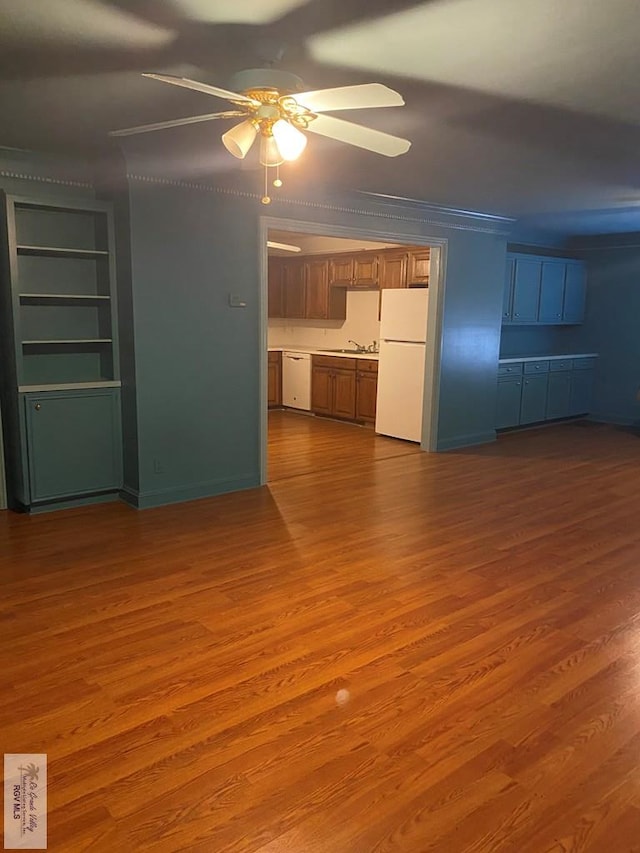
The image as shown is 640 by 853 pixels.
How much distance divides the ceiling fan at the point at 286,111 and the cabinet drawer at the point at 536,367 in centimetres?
537

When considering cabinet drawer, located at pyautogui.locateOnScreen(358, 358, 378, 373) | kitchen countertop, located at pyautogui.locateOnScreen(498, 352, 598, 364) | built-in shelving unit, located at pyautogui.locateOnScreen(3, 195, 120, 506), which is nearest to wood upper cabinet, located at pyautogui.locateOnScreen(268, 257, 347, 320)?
cabinet drawer, located at pyautogui.locateOnScreen(358, 358, 378, 373)

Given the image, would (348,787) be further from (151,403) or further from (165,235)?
(165,235)

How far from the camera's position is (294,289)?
9109mm

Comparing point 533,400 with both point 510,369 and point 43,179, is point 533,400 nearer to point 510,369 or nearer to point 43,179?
point 510,369

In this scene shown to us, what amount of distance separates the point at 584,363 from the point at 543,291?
1.28 meters

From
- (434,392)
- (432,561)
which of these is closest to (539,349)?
(434,392)

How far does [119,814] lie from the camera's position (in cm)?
188

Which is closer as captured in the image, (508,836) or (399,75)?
(508,836)

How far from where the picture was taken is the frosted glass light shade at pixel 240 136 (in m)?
2.71

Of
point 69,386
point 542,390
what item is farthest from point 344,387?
point 69,386

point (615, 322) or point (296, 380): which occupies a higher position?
point (615, 322)

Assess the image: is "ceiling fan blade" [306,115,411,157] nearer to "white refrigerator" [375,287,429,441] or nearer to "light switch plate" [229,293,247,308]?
"light switch plate" [229,293,247,308]

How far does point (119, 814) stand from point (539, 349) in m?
8.20

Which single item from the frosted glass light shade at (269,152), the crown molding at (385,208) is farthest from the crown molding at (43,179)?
the frosted glass light shade at (269,152)
